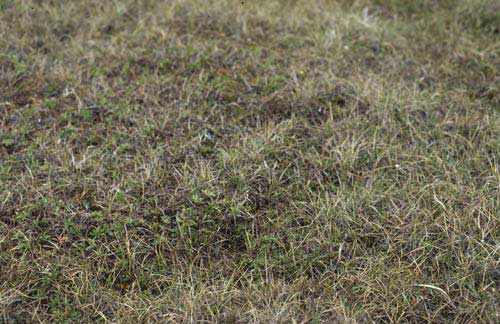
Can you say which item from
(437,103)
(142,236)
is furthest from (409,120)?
(142,236)

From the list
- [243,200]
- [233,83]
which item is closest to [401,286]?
[243,200]

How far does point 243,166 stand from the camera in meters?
3.19

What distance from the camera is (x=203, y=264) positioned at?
2.77m

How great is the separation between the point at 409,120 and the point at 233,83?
1239 mm

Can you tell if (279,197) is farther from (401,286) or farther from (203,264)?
(401,286)

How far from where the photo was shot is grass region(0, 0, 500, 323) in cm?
255

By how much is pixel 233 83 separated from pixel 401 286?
1.96 metres

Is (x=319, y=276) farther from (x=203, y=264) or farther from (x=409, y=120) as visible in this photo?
(x=409, y=120)

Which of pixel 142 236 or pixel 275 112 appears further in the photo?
pixel 275 112

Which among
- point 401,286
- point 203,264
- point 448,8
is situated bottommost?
point 203,264

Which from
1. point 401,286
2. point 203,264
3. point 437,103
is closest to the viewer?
point 401,286

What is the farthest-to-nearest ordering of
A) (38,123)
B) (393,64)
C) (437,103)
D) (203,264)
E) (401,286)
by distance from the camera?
(393,64) < (437,103) < (38,123) < (203,264) < (401,286)

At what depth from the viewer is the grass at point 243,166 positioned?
255 centimetres

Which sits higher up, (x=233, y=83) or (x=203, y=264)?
(x=233, y=83)
